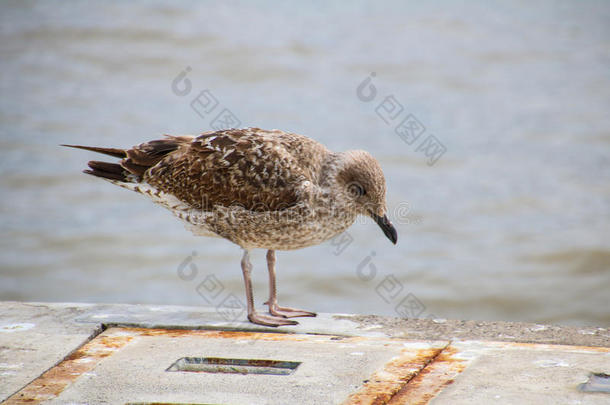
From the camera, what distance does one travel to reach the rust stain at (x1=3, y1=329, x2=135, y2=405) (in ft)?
12.6

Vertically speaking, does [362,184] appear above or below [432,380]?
above

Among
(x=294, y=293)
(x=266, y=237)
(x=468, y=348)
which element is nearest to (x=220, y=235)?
(x=266, y=237)

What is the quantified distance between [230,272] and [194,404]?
691cm

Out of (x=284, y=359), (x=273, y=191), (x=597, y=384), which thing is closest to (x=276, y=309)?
(x=273, y=191)

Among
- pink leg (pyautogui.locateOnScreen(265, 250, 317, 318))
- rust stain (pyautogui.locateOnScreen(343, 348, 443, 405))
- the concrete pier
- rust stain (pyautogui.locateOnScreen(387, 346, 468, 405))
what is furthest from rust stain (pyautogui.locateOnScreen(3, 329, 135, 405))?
rust stain (pyautogui.locateOnScreen(387, 346, 468, 405))

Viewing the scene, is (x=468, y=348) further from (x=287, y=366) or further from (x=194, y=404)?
(x=194, y=404)

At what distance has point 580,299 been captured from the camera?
10.1m

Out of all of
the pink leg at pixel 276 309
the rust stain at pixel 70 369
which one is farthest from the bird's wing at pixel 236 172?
the rust stain at pixel 70 369

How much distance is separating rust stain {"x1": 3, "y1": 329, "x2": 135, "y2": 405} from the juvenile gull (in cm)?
86

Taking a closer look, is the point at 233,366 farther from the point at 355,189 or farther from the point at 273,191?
the point at 355,189

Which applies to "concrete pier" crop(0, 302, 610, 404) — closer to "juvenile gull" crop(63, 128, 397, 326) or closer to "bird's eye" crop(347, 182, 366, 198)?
"juvenile gull" crop(63, 128, 397, 326)

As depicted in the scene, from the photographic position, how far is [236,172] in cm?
531

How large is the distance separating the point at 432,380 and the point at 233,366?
0.94 metres

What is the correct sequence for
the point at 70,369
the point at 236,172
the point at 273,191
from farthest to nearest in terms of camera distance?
the point at 236,172 < the point at 273,191 < the point at 70,369
